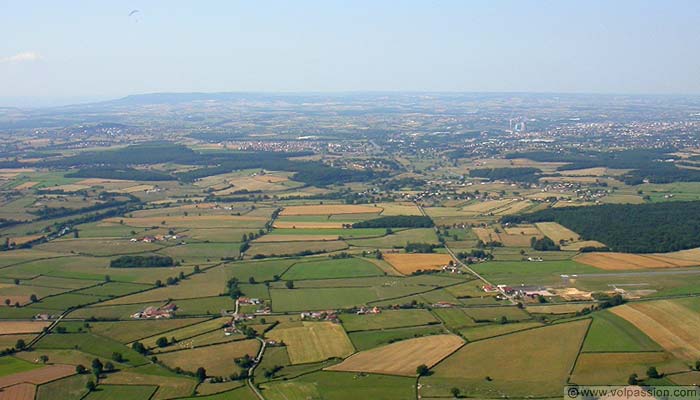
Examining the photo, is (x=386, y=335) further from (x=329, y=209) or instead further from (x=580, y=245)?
(x=329, y=209)

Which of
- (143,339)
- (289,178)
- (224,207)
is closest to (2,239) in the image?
(224,207)

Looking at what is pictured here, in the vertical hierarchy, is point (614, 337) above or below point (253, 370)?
above

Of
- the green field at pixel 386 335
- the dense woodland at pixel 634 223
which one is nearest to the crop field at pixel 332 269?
the green field at pixel 386 335

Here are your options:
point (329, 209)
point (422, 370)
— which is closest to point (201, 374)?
point (422, 370)

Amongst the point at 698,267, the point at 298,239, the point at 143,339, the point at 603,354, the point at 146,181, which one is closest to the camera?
the point at 603,354

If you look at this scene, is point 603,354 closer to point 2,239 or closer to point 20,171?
point 2,239
